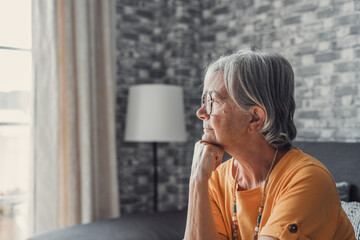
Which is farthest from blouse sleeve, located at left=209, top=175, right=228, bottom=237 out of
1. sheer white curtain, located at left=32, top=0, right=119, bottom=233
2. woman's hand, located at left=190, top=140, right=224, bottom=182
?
sheer white curtain, located at left=32, top=0, right=119, bottom=233

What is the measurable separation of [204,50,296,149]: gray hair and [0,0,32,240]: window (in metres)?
1.96

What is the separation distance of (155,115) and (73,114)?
1.90 ft

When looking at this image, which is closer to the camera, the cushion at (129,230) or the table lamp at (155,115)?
the cushion at (129,230)

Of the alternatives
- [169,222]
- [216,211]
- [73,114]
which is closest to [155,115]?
[73,114]

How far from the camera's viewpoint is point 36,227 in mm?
2883

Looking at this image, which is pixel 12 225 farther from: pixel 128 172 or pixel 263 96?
pixel 263 96

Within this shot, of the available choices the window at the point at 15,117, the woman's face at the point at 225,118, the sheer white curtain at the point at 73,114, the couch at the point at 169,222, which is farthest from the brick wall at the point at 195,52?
the woman's face at the point at 225,118

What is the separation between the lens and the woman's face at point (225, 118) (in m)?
1.39

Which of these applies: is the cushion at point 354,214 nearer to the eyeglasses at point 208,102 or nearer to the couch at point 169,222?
the couch at point 169,222

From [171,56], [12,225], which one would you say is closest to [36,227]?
[12,225]

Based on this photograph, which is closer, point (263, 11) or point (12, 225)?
point (12, 225)

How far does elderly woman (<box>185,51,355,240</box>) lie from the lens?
1266 millimetres

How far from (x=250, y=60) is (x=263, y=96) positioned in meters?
0.12

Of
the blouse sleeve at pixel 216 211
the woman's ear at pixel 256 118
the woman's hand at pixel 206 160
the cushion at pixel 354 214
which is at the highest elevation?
the woman's ear at pixel 256 118
